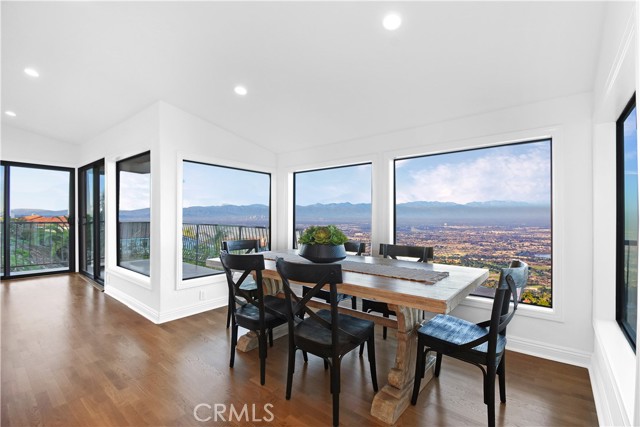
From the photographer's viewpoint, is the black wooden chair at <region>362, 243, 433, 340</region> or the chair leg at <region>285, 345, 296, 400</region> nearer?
the chair leg at <region>285, 345, 296, 400</region>

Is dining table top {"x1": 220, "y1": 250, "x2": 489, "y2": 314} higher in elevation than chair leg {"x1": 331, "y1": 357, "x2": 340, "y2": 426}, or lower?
higher

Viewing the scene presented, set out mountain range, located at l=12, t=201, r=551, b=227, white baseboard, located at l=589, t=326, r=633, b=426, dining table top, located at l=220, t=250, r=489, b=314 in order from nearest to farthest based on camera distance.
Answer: white baseboard, located at l=589, t=326, r=633, b=426, dining table top, located at l=220, t=250, r=489, b=314, mountain range, located at l=12, t=201, r=551, b=227

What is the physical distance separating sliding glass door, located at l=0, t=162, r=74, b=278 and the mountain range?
0.13 meters

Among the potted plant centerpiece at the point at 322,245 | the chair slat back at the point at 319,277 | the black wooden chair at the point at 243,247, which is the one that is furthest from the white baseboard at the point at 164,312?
the chair slat back at the point at 319,277

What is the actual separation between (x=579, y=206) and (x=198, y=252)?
4321 millimetres

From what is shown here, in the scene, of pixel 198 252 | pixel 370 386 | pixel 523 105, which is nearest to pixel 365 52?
pixel 523 105

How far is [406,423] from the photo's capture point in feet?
5.86

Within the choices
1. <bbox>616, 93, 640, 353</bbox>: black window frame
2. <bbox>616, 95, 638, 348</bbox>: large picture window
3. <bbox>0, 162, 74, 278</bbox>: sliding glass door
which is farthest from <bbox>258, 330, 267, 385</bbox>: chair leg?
<bbox>0, 162, 74, 278</bbox>: sliding glass door

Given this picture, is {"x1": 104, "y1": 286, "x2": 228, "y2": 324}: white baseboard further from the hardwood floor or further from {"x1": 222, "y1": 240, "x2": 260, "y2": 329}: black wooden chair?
{"x1": 222, "y1": 240, "x2": 260, "y2": 329}: black wooden chair

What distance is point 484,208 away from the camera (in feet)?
10.3

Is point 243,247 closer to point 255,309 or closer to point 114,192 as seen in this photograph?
point 255,309

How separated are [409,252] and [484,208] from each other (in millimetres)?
990

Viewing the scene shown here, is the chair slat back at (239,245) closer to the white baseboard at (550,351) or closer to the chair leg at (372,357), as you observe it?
the chair leg at (372,357)

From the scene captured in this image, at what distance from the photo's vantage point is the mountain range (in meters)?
2.92
